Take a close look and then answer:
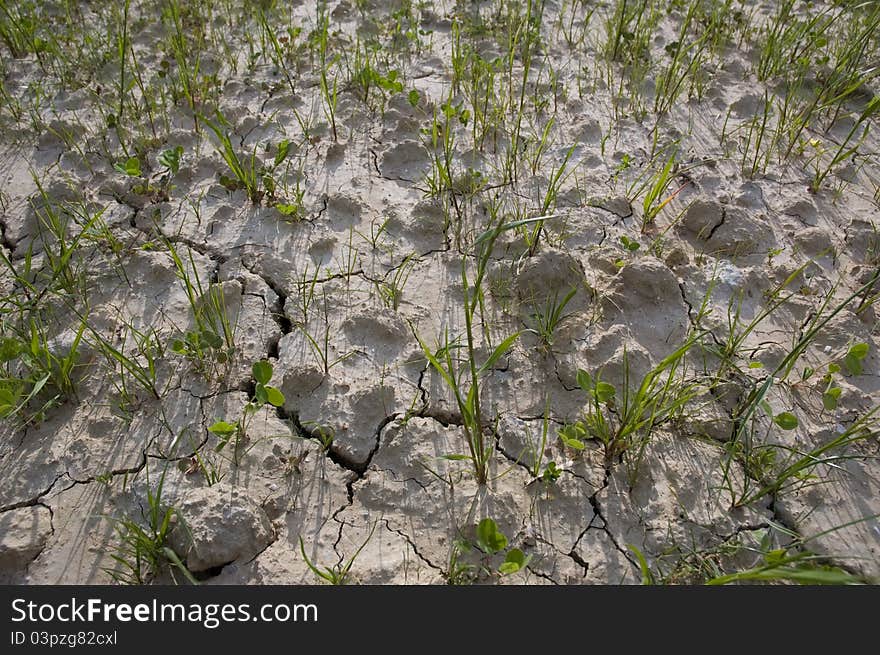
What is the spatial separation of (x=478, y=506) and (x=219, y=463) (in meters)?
0.85

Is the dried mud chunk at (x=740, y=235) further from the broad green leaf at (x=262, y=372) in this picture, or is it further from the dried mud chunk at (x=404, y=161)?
the broad green leaf at (x=262, y=372)

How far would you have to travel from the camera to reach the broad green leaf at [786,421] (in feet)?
6.47

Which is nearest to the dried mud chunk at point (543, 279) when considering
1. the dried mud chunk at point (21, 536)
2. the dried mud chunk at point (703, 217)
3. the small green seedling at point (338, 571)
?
the dried mud chunk at point (703, 217)

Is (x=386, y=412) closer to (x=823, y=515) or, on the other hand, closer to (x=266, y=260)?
(x=266, y=260)

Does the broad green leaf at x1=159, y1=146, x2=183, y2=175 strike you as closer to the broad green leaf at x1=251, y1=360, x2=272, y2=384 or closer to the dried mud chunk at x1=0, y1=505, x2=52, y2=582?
the broad green leaf at x1=251, y1=360, x2=272, y2=384

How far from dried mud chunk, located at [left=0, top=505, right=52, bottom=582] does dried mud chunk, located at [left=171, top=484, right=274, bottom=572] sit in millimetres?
421

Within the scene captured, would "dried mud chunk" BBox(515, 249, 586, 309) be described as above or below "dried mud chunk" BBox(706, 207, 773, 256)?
below

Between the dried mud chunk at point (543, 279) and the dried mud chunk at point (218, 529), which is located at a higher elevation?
the dried mud chunk at point (543, 279)

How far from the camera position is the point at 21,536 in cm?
178

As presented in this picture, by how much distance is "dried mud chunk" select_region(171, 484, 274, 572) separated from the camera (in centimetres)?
172

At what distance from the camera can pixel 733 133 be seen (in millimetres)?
3232

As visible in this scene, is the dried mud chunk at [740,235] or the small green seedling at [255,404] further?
the dried mud chunk at [740,235]

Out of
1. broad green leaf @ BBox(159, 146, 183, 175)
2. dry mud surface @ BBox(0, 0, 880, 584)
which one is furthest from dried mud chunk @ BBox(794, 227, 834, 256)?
broad green leaf @ BBox(159, 146, 183, 175)
